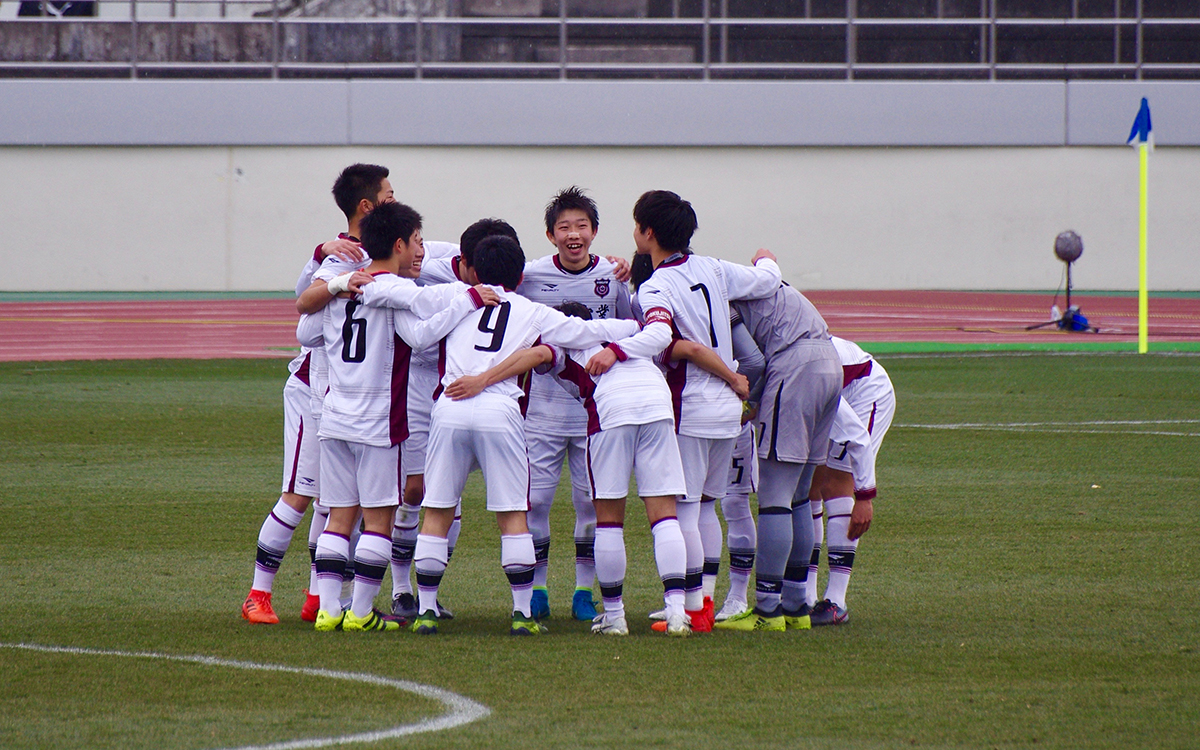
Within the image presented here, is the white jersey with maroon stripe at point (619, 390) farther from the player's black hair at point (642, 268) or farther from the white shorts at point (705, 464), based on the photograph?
the player's black hair at point (642, 268)

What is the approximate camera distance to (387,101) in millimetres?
31625

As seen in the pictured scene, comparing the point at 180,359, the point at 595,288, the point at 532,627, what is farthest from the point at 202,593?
the point at 180,359

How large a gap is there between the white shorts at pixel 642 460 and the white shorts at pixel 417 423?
31.1 inches

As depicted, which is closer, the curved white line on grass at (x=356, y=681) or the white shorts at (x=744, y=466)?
the curved white line on grass at (x=356, y=681)

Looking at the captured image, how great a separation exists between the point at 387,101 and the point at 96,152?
21.8ft

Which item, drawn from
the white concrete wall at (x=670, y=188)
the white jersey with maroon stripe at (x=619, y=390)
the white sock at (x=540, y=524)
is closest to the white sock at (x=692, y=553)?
the white jersey with maroon stripe at (x=619, y=390)

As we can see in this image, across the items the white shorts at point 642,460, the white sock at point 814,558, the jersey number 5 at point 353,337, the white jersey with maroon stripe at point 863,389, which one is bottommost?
the white sock at point 814,558

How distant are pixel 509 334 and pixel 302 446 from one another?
110cm

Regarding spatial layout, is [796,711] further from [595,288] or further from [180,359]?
[180,359]

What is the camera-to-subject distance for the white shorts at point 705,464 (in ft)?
18.4

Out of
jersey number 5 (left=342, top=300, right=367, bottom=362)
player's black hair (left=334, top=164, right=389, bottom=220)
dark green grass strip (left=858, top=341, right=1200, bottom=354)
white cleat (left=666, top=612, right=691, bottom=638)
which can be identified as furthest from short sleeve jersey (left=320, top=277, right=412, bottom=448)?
dark green grass strip (left=858, top=341, right=1200, bottom=354)

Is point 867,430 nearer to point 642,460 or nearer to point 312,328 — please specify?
point 642,460

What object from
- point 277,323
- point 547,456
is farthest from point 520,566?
point 277,323

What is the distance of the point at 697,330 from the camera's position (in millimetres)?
5574
